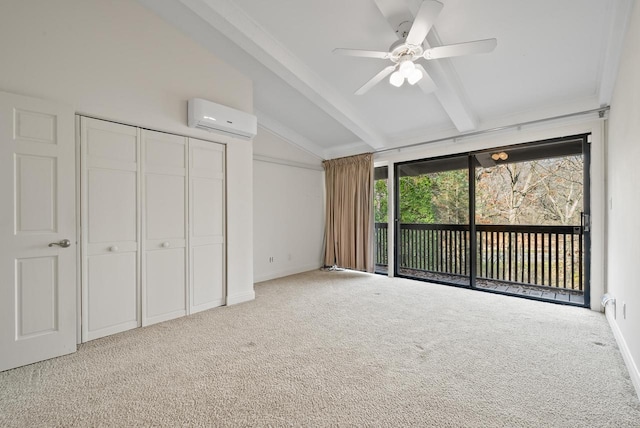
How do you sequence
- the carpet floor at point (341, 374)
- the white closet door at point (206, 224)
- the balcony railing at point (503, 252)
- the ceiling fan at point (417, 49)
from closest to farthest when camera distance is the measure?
the carpet floor at point (341, 374) → the ceiling fan at point (417, 49) → the white closet door at point (206, 224) → the balcony railing at point (503, 252)

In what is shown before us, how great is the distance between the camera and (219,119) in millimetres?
3129

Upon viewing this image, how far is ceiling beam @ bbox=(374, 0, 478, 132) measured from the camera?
229cm

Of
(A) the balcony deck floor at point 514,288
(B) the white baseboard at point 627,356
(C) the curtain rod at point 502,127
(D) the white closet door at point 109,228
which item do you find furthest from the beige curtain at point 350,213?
(D) the white closet door at point 109,228

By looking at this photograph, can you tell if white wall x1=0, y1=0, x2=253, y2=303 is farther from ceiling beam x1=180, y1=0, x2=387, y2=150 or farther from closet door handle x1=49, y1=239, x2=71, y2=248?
closet door handle x1=49, y1=239, x2=71, y2=248

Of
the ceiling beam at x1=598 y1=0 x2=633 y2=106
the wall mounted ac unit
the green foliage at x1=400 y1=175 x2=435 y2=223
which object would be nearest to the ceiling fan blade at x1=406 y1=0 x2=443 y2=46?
the ceiling beam at x1=598 y1=0 x2=633 y2=106

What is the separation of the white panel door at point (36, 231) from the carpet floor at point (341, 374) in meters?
0.22

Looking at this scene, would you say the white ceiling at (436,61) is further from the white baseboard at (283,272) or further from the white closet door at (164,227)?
the white baseboard at (283,272)

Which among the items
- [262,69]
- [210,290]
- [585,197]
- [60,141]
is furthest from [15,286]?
[585,197]

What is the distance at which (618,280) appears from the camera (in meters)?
2.46

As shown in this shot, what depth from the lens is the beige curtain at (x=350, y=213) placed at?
498 centimetres

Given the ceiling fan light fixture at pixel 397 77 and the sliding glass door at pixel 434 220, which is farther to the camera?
→ the sliding glass door at pixel 434 220

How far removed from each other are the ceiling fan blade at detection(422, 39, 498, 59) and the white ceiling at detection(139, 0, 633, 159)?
370mm

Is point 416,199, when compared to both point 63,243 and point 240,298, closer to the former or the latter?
point 240,298

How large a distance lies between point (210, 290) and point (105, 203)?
1361mm
